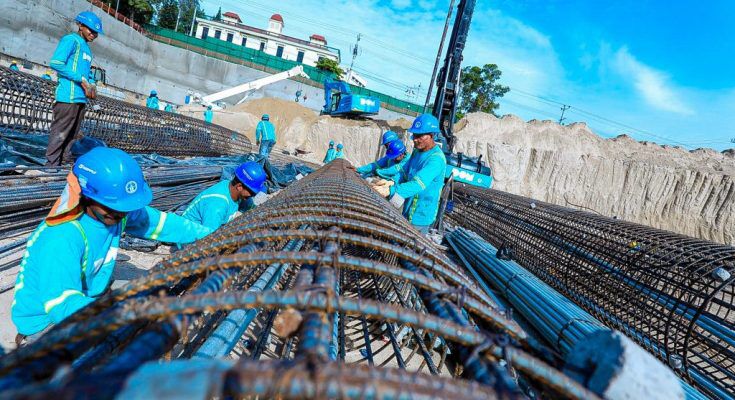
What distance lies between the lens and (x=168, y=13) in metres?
54.3

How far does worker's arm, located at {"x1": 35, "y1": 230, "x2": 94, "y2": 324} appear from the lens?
5.61 ft

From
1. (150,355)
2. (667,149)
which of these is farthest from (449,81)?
(667,149)

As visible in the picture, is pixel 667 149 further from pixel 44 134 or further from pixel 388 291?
pixel 44 134

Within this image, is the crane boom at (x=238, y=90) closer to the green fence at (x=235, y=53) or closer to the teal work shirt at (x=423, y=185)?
the green fence at (x=235, y=53)

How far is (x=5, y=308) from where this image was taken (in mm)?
2697

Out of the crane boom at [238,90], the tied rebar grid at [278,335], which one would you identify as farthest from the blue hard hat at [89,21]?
the crane boom at [238,90]

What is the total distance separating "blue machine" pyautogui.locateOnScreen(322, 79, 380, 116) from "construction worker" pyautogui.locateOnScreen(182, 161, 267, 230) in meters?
19.5

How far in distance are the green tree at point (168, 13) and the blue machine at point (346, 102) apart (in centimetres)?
4082

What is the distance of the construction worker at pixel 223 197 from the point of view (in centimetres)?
343

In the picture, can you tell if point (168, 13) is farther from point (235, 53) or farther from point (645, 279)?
point (645, 279)

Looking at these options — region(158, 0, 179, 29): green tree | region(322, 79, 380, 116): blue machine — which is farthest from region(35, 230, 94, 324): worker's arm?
region(158, 0, 179, 29): green tree

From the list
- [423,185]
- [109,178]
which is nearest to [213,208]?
[109,178]

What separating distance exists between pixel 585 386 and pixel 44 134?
8.49 meters

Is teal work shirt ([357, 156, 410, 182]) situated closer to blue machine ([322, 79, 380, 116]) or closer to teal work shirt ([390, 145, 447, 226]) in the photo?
teal work shirt ([390, 145, 447, 226])
